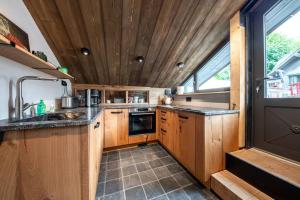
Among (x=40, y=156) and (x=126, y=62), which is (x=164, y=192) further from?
(x=126, y=62)

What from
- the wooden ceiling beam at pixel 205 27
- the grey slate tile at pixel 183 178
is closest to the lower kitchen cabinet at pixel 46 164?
the grey slate tile at pixel 183 178

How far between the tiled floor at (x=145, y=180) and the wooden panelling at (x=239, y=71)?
0.93m

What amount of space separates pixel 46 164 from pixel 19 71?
98 cm

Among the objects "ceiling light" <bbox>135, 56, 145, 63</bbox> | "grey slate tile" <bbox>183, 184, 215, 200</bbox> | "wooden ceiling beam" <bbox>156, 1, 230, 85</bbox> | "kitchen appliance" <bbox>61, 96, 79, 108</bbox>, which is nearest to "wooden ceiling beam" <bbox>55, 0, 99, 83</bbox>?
"kitchen appliance" <bbox>61, 96, 79, 108</bbox>

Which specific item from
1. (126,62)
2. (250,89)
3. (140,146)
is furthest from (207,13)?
(140,146)

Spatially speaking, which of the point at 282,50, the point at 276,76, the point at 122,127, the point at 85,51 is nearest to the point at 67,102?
the point at 85,51

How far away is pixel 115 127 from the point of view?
8.59 ft

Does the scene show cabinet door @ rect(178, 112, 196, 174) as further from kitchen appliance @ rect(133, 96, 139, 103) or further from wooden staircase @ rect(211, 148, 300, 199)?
kitchen appliance @ rect(133, 96, 139, 103)

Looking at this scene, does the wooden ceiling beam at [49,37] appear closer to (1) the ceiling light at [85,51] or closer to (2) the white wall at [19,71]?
(2) the white wall at [19,71]

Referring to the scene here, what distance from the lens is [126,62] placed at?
249 centimetres

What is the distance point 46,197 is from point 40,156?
1.05 feet

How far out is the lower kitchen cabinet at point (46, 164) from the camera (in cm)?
88

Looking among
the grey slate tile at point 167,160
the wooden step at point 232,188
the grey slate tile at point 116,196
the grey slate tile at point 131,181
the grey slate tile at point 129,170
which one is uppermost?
the wooden step at point 232,188

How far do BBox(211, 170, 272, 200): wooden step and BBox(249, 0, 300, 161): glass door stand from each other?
0.56m
